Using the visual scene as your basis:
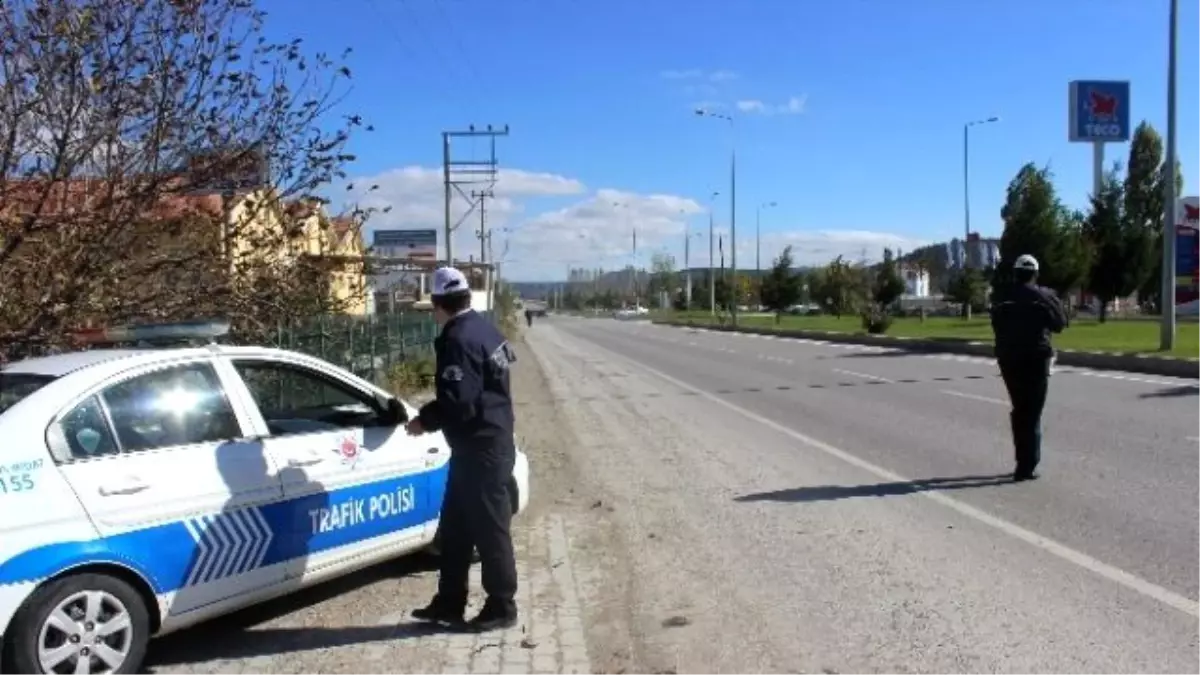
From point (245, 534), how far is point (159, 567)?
45 centimetres

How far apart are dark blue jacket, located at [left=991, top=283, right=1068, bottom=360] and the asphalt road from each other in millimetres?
1070

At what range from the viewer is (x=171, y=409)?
4.91 meters

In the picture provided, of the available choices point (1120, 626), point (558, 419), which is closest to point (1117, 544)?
point (1120, 626)

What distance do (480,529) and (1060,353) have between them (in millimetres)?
22794

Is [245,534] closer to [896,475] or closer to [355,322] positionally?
[896,475]

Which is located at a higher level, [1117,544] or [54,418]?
[54,418]

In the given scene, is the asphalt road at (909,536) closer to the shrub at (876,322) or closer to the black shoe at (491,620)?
the black shoe at (491,620)

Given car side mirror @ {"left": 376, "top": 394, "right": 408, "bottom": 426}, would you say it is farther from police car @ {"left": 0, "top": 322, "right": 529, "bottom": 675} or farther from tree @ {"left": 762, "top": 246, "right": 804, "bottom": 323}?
tree @ {"left": 762, "top": 246, "right": 804, "bottom": 323}

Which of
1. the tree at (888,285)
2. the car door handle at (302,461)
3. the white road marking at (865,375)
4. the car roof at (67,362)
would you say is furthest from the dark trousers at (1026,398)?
the tree at (888,285)

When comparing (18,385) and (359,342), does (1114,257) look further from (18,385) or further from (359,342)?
(18,385)

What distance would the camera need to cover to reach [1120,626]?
5273mm

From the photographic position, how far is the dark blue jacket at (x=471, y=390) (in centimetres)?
501

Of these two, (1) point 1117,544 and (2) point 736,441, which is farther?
(2) point 736,441

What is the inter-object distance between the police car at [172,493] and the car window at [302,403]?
0.02 meters
